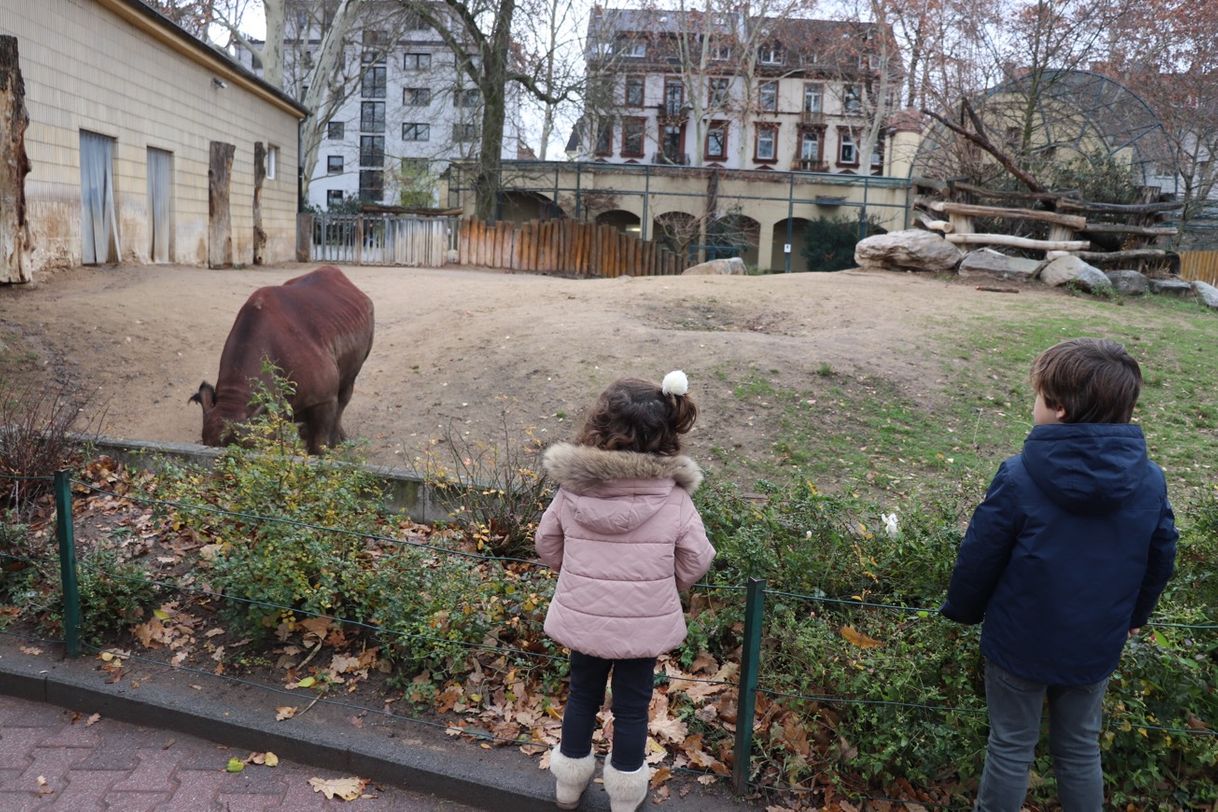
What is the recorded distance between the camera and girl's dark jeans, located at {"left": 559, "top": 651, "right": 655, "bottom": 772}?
10.1ft

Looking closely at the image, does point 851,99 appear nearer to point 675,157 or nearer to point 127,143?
point 675,157

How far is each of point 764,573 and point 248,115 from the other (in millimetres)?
20058

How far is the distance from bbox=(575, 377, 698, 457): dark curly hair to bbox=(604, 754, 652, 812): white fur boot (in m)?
0.99

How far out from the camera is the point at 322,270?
31.4 ft

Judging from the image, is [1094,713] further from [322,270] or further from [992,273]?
[992,273]

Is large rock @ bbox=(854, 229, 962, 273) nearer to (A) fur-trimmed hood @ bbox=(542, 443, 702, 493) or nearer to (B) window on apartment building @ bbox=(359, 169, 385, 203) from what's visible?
(A) fur-trimmed hood @ bbox=(542, 443, 702, 493)

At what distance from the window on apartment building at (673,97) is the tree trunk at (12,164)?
126 ft

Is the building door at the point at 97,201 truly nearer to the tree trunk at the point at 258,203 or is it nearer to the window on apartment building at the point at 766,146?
the tree trunk at the point at 258,203

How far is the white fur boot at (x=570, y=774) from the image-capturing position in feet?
10.5

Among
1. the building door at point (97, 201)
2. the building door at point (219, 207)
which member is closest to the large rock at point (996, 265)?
the building door at point (97, 201)

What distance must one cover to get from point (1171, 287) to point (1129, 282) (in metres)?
1.04

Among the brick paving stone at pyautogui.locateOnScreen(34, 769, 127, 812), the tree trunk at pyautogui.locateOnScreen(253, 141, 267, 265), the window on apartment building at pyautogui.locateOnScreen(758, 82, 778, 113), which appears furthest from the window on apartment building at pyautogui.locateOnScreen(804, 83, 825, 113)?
the brick paving stone at pyautogui.locateOnScreen(34, 769, 127, 812)

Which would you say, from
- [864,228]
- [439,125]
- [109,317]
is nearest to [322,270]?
[109,317]

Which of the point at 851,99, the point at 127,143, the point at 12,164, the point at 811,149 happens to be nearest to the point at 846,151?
the point at 811,149
